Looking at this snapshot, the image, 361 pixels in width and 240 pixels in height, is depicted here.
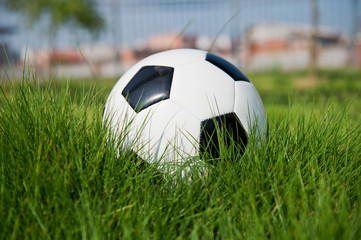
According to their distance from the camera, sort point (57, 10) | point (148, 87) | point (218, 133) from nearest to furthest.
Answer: point (218, 133) → point (148, 87) → point (57, 10)

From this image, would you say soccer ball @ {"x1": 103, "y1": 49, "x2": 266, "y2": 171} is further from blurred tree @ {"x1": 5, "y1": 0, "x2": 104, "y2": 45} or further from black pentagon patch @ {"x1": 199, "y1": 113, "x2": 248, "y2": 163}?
blurred tree @ {"x1": 5, "y1": 0, "x2": 104, "y2": 45}

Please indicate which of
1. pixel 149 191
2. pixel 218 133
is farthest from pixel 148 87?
pixel 149 191

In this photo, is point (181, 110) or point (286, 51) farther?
point (286, 51)

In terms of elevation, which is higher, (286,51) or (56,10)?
(56,10)

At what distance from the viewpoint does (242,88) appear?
1644 millimetres

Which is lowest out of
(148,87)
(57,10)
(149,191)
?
(149,191)

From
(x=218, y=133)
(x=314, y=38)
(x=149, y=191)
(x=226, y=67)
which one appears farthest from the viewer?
(x=314, y=38)

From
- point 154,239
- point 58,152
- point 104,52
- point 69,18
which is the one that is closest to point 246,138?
point 154,239

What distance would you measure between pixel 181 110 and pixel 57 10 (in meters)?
12.8

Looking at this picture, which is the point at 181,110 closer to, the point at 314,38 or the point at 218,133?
the point at 218,133

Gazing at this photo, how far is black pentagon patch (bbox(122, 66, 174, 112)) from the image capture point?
5.03ft

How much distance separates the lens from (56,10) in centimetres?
1258

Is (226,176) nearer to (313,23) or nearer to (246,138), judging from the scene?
(246,138)

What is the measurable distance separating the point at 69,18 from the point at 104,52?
6.74 m
